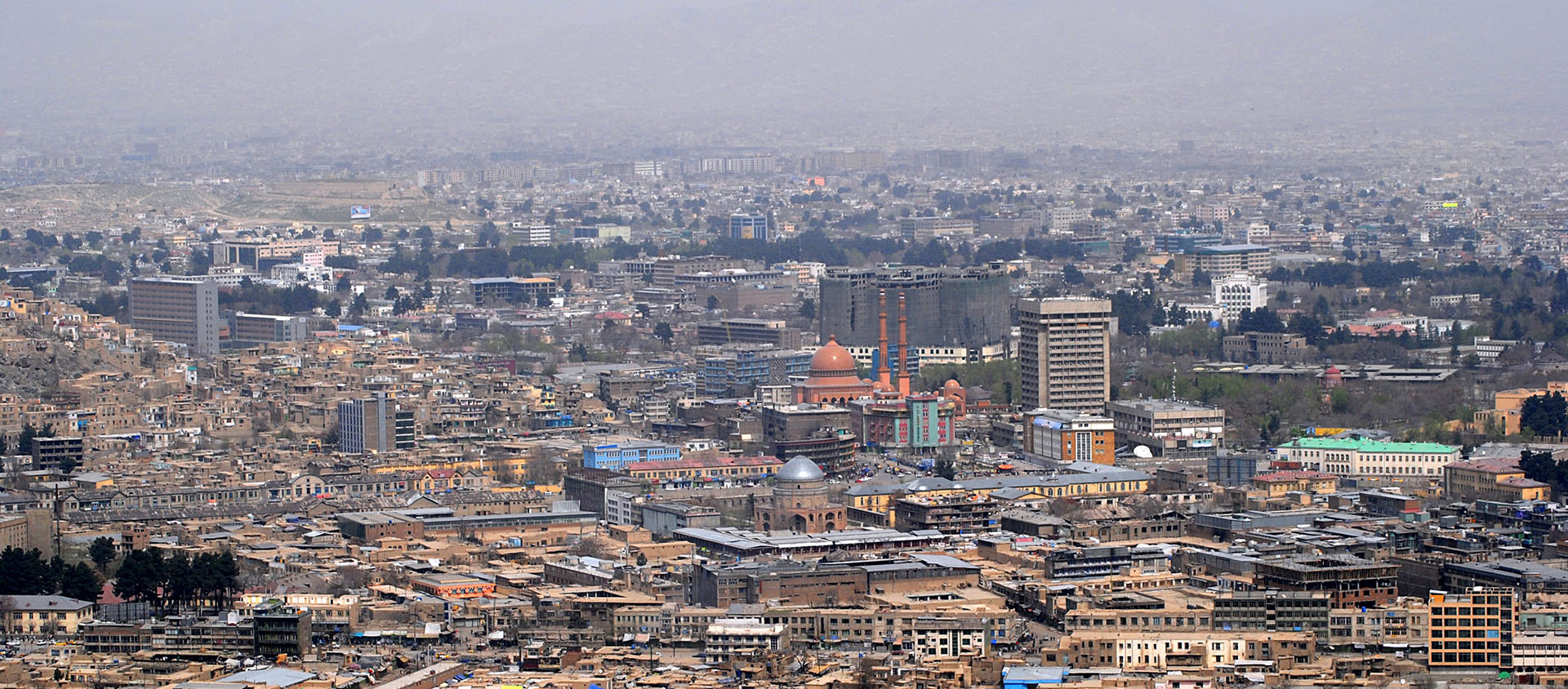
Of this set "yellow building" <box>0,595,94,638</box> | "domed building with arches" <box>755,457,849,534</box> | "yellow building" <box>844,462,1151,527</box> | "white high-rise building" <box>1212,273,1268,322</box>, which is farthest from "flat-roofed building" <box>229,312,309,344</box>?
"yellow building" <box>0,595,94,638</box>

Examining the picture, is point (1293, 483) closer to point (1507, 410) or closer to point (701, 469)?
point (1507, 410)

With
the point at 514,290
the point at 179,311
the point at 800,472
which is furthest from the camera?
the point at 514,290

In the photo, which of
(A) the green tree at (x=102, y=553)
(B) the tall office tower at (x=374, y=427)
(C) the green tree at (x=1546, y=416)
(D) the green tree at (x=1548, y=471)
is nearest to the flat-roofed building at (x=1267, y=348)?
(C) the green tree at (x=1546, y=416)

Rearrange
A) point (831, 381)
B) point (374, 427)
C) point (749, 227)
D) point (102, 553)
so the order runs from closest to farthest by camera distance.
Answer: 1. point (102, 553)
2. point (374, 427)
3. point (831, 381)
4. point (749, 227)

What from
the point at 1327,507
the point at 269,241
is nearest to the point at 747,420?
the point at 1327,507

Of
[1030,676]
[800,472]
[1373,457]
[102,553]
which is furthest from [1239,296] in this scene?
[1030,676]

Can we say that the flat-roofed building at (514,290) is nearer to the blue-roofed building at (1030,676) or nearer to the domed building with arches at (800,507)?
the domed building with arches at (800,507)

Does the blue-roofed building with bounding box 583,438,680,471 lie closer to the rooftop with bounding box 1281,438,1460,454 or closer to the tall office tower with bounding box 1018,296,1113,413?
the tall office tower with bounding box 1018,296,1113,413
